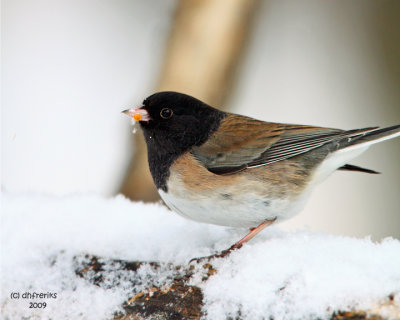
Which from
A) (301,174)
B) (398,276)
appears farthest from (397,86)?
(398,276)

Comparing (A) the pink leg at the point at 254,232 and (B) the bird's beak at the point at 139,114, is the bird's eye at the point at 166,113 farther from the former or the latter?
(A) the pink leg at the point at 254,232

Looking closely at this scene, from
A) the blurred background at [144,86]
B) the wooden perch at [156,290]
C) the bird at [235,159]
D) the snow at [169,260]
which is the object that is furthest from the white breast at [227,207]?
the blurred background at [144,86]

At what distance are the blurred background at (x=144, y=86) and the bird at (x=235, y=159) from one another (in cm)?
158

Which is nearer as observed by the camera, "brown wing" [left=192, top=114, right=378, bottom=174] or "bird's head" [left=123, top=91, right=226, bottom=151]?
"brown wing" [left=192, top=114, right=378, bottom=174]

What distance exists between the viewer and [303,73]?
17.2 feet

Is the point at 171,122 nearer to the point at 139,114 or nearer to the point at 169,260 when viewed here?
the point at 139,114

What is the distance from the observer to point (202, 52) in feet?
11.1

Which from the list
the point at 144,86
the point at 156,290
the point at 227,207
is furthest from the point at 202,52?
the point at 156,290

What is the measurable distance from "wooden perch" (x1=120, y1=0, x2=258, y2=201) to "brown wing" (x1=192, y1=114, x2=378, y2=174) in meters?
0.93

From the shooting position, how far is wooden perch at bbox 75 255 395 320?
70.2 inches

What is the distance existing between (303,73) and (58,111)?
8.13 feet

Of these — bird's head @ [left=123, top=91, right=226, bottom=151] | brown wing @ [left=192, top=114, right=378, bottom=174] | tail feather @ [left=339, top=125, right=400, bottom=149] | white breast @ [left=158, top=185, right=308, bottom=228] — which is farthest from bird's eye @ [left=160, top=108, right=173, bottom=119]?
tail feather @ [left=339, top=125, right=400, bottom=149]

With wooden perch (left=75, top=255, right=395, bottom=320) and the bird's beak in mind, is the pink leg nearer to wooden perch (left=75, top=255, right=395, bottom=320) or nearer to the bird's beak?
wooden perch (left=75, top=255, right=395, bottom=320)

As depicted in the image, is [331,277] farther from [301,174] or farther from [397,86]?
[397,86]
